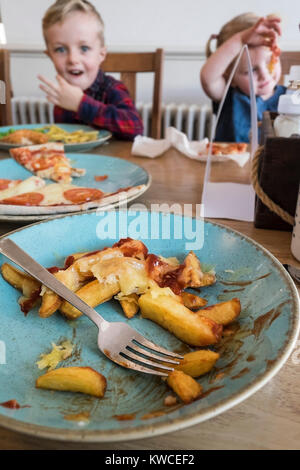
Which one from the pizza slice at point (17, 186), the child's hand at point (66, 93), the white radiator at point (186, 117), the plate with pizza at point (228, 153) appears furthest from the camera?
the white radiator at point (186, 117)

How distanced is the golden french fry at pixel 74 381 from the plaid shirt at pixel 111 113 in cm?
102

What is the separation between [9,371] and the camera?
0.31 meters

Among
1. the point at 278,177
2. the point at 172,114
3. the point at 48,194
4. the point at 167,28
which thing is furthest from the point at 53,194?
the point at 167,28

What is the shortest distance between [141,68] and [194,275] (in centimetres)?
145

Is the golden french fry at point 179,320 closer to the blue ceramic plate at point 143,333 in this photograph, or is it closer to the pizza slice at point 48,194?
the blue ceramic plate at point 143,333

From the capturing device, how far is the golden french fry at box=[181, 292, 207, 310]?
0.40m

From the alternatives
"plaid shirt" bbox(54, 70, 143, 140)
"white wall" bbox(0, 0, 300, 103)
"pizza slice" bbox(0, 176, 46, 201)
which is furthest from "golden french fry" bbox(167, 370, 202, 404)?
"white wall" bbox(0, 0, 300, 103)

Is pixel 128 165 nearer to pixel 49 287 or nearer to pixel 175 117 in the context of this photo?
pixel 49 287

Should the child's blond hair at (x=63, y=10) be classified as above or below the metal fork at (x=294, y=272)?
above

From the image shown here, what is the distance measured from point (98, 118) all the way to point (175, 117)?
1440 mm

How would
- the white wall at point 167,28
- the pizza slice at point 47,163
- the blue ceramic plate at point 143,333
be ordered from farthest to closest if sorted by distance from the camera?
the white wall at point 167,28 < the pizza slice at point 47,163 < the blue ceramic plate at point 143,333

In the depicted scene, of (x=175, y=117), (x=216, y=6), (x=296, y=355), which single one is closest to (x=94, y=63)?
(x=175, y=117)

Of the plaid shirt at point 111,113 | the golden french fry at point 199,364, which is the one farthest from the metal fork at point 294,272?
the plaid shirt at point 111,113

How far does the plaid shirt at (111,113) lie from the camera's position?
1.25 meters
